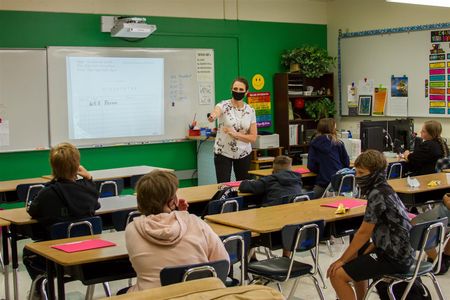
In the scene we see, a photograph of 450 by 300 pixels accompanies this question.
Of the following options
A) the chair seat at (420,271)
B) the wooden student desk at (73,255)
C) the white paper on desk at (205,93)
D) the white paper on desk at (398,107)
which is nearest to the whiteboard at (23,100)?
the white paper on desk at (205,93)

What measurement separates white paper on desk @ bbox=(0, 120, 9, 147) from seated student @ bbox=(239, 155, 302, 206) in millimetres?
3658

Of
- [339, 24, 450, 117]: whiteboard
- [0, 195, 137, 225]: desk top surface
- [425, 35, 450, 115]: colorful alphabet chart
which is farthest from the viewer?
[339, 24, 450, 117]: whiteboard

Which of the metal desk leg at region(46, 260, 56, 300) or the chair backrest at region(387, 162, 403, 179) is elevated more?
the chair backrest at region(387, 162, 403, 179)

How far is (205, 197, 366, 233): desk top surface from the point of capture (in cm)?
412

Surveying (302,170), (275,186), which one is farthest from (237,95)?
(275,186)

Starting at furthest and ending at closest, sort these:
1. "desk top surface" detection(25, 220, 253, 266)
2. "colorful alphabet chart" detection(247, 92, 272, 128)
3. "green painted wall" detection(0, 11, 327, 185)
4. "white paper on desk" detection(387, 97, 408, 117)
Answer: "colorful alphabet chart" detection(247, 92, 272, 128), "white paper on desk" detection(387, 97, 408, 117), "green painted wall" detection(0, 11, 327, 185), "desk top surface" detection(25, 220, 253, 266)

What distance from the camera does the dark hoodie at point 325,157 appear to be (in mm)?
6852

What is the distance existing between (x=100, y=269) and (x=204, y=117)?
20.4ft

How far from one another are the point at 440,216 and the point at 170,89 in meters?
5.66

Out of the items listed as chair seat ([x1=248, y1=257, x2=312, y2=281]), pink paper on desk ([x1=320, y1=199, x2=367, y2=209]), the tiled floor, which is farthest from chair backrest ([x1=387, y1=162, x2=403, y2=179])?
chair seat ([x1=248, y1=257, x2=312, y2=281])

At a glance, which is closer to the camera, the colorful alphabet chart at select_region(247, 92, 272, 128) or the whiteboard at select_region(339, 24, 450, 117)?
the whiteboard at select_region(339, 24, 450, 117)

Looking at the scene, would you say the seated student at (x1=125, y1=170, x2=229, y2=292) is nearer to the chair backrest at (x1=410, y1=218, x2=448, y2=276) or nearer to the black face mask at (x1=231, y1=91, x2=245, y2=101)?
the chair backrest at (x1=410, y1=218, x2=448, y2=276)

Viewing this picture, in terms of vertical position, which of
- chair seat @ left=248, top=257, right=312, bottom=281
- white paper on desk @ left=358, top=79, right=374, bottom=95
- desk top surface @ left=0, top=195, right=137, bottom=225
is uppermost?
white paper on desk @ left=358, top=79, right=374, bottom=95

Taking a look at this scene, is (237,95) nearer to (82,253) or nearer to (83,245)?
(83,245)
